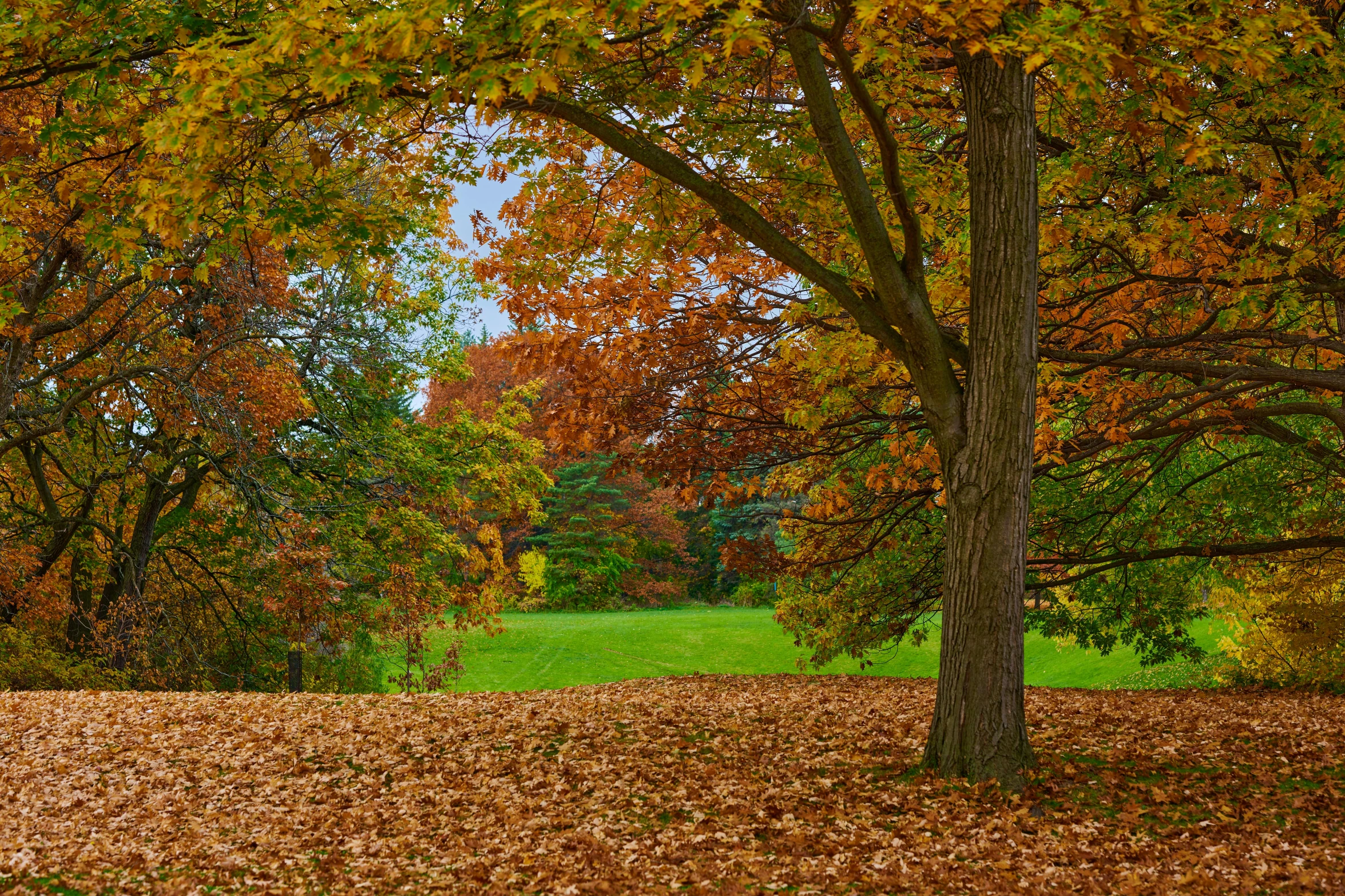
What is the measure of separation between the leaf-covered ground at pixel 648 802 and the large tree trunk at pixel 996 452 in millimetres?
393

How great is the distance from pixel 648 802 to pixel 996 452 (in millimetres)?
2900

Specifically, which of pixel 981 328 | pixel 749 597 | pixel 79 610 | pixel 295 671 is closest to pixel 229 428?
pixel 79 610

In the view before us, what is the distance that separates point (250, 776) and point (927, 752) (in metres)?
4.51

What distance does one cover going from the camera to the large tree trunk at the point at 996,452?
550cm

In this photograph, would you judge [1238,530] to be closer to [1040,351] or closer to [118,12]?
[1040,351]

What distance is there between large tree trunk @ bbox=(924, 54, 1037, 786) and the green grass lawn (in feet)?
46.2

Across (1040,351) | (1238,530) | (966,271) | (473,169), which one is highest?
(473,169)

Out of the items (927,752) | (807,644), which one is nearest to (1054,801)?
(927,752)

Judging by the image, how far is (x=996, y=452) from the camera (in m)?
5.53

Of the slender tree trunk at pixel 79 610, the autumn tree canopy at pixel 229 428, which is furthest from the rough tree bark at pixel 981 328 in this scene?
the slender tree trunk at pixel 79 610

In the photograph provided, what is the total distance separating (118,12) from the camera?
206 inches

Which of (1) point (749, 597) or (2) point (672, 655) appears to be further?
(1) point (749, 597)

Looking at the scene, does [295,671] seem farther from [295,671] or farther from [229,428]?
[229,428]

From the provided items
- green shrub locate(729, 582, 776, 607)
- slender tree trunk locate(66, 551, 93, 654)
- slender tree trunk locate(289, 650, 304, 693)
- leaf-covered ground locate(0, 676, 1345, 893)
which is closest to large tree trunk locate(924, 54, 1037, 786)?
leaf-covered ground locate(0, 676, 1345, 893)
